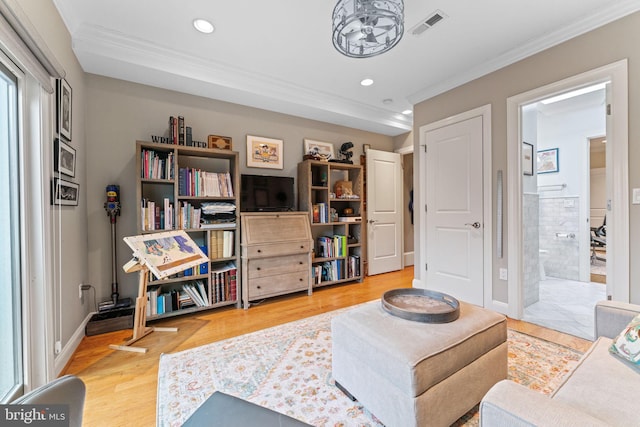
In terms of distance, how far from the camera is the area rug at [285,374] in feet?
4.61

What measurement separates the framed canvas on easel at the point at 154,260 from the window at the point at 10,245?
60 centimetres

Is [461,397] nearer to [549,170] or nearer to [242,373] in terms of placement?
[242,373]

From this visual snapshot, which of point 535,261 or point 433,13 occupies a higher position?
point 433,13

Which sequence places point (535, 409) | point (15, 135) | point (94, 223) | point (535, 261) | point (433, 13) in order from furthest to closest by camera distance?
point (535, 261), point (94, 223), point (433, 13), point (15, 135), point (535, 409)

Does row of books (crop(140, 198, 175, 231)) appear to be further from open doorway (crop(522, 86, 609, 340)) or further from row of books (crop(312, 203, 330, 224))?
open doorway (crop(522, 86, 609, 340))

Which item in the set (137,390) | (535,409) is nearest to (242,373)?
(137,390)

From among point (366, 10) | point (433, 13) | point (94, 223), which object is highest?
point (433, 13)

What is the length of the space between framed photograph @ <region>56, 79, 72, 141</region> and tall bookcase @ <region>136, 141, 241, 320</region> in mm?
503

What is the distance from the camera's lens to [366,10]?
1.60m

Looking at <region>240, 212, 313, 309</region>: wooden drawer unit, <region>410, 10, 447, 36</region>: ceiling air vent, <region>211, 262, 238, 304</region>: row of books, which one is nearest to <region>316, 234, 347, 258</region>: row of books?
<region>240, 212, 313, 309</region>: wooden drawer unit

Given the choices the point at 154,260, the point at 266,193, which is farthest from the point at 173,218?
the point at 266,193

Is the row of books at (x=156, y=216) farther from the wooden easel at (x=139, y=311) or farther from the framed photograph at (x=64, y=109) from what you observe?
the framed photograph at (x=64, y=109)

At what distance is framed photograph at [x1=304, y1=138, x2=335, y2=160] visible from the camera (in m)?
3.79

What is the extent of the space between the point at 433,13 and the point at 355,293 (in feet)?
9.75
